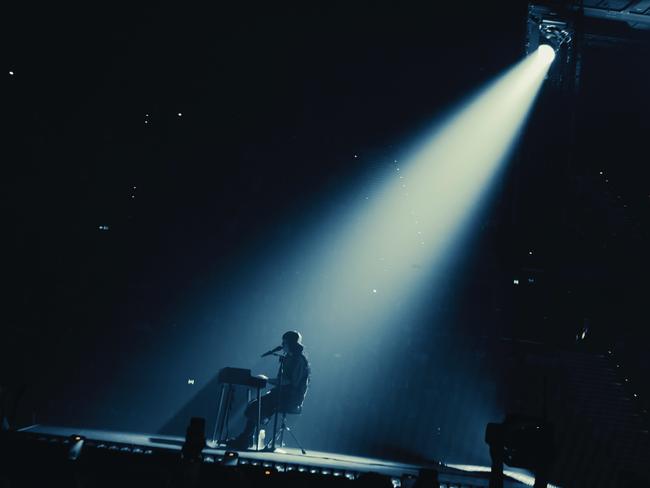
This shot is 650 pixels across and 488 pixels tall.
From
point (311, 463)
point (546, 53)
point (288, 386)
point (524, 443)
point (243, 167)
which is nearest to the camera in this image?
point (524, 443)

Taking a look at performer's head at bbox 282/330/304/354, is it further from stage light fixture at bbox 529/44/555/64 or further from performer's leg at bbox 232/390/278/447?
stage light fixture at bbox 529/44/555/64

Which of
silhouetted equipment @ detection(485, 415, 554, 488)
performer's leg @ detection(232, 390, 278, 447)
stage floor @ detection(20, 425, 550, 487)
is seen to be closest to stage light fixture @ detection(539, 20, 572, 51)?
stage floor @ detection(20, 425, 550, 487)

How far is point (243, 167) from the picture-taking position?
12477 millimetres

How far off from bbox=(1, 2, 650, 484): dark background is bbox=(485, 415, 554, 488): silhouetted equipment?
626 centimetres

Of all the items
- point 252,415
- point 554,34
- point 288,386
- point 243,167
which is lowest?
point 252,415

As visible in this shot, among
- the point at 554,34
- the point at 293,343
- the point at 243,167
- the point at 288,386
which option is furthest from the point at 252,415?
the point at 554,34

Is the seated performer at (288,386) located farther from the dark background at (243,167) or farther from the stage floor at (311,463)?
the dark background at (243,167)

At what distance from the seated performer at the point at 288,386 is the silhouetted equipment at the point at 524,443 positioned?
14.7 ft

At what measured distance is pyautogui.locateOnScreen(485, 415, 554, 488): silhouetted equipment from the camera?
11.5ft

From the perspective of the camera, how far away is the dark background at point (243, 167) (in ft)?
34.1

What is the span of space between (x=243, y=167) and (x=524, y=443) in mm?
9968

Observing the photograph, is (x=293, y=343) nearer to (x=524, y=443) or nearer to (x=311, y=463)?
(x=311, y=463)

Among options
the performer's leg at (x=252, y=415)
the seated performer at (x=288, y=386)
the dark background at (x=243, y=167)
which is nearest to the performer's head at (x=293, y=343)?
the seated performer at (x=288, y=386)

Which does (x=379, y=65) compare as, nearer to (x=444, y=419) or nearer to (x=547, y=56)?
(x=547, y=56)
